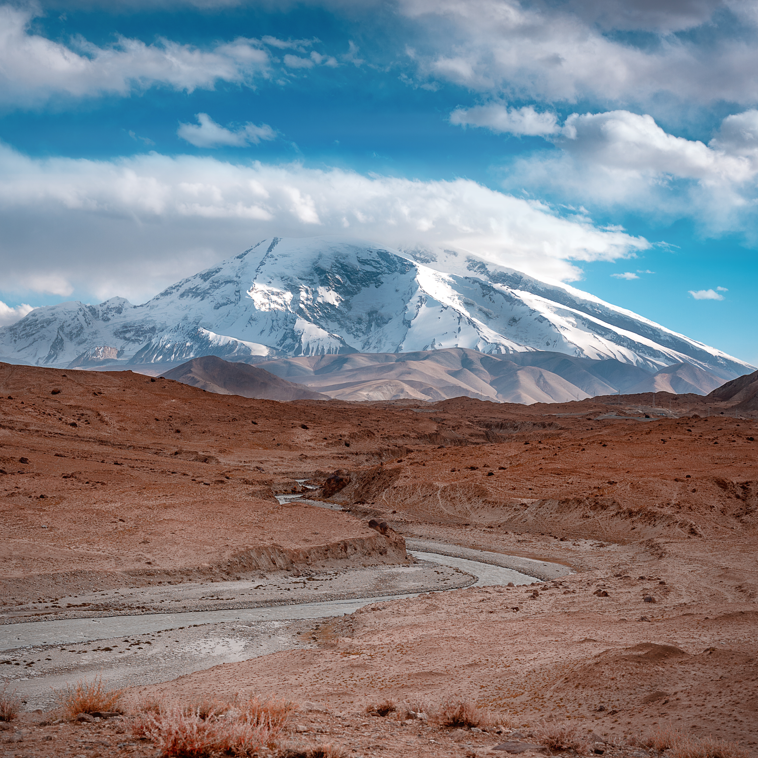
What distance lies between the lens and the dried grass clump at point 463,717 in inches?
416

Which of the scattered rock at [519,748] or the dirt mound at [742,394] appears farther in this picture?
the dirt mound at [742,394]

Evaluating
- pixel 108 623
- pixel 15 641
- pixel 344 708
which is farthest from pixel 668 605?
pixel 15 641

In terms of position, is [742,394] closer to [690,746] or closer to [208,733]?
[690,746]

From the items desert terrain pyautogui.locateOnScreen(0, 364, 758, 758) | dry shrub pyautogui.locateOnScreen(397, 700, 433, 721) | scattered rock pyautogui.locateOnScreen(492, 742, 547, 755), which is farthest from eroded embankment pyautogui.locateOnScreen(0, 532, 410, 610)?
scattered rock pyautogui.locateOnScreen(492, 742, 547, 755)

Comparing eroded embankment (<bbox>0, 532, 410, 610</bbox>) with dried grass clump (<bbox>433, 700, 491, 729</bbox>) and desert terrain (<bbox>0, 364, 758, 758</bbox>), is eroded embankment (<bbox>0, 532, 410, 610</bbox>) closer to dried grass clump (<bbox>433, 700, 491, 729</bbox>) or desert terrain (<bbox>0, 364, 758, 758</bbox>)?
desert terrain (<bbox>0, 364, 758, 758</bbox>)

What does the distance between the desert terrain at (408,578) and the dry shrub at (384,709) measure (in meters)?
0.23

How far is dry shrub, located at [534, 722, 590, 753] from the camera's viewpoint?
370 inches

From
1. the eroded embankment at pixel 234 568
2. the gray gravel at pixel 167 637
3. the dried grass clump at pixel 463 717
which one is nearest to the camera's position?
the dried grass clump at pixel 463 717

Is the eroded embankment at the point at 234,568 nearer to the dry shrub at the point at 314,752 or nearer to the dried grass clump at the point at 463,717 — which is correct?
the dried grass clump at the point at 463,717

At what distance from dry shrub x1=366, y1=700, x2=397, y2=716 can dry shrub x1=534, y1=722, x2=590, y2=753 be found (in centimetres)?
229

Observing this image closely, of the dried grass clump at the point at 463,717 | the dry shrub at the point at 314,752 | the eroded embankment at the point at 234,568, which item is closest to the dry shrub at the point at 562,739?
the dried grass clump at the point at 463,717

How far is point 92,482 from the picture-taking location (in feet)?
126

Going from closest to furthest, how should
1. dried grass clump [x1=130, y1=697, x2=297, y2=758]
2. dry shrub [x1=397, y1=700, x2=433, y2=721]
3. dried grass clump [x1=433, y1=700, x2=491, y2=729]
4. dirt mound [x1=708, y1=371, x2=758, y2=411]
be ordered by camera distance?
dried grass clump [x1=130, y1=697, x2=297, y2=758]
dried grass clump [x1=433, y1=700, x2=491, y2=729]
dry shrub [x1=397, y1=700, x2=433, y2=721]
dirt mound [x1=708, y1=371, x2=758, y2=411]

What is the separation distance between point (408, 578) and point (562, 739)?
1963 centimetres
